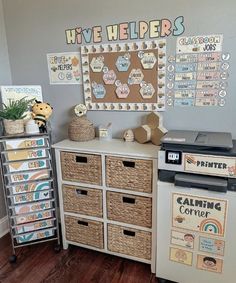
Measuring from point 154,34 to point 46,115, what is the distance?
1.00 meters

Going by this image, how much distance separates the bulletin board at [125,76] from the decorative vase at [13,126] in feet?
Answer: 1.80

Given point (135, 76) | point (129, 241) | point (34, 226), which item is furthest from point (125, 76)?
point (34, 226)

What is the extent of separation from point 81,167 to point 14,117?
1.98ft

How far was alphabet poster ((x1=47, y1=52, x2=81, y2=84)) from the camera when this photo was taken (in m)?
2.00

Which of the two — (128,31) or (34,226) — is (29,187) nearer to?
(34,226)

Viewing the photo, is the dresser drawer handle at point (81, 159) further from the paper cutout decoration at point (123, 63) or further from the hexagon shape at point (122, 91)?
the paper cutout decoration at point (123, 63)

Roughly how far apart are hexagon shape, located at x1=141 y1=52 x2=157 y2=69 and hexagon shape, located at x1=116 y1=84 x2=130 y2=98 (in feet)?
0.67

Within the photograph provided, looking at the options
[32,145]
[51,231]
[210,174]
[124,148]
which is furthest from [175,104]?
[51,231]

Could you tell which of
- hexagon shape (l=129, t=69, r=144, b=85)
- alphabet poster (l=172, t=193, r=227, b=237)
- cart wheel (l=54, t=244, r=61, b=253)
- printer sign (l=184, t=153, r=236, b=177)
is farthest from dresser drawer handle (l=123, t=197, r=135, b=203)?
hexagon shape (l=129, t=69, r=144, b=85)

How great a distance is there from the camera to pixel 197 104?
5.69 feet

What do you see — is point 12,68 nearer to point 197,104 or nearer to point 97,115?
point 97,115

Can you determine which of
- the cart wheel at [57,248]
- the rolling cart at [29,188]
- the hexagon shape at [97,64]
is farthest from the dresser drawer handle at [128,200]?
the hexagon shape at [97,64]

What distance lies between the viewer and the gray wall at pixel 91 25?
5.21 ft


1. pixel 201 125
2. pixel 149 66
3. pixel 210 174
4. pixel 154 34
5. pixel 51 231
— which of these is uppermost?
pixel 154 34
